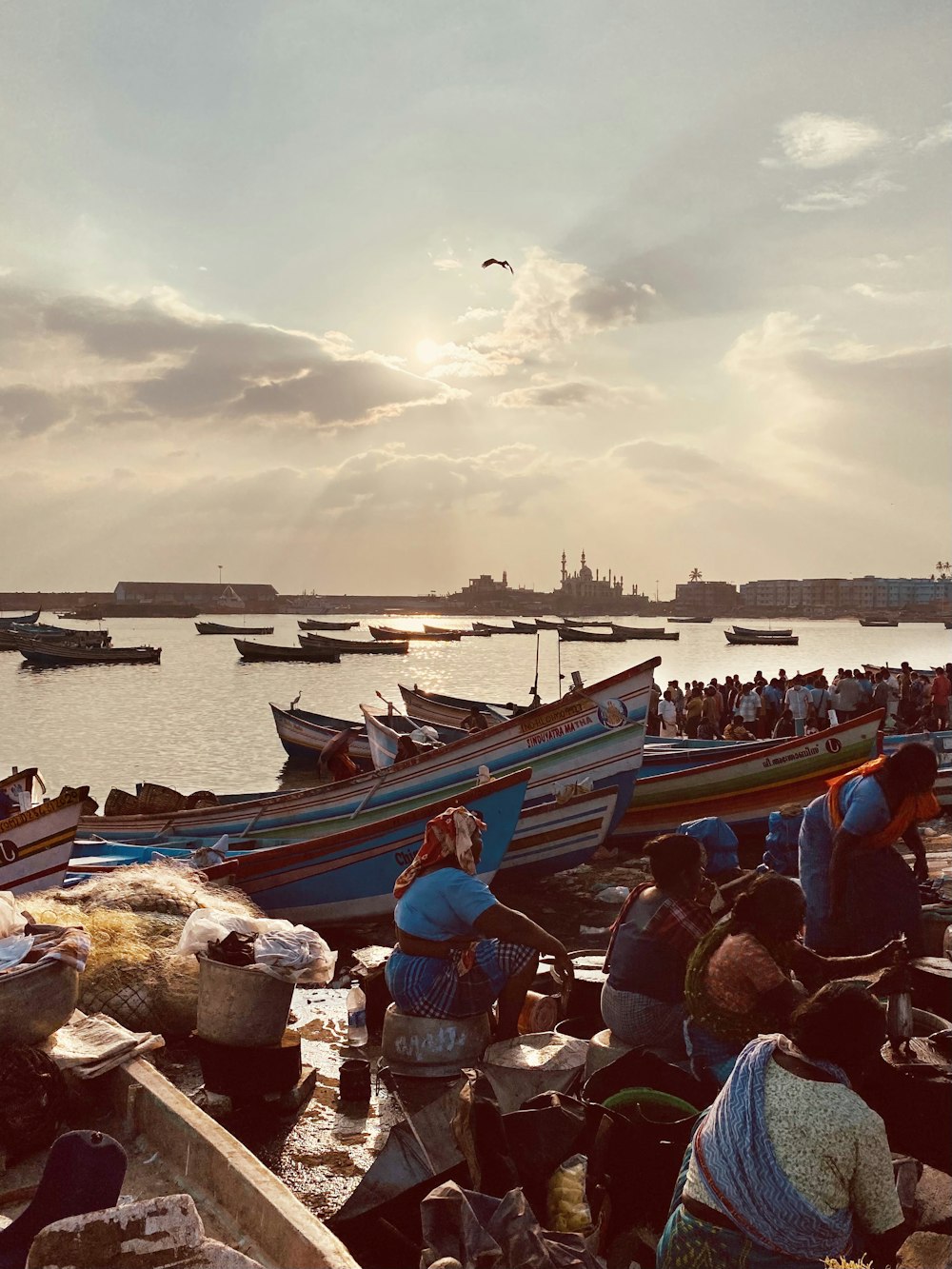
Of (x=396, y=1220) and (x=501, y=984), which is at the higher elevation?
(x=501, y=984)

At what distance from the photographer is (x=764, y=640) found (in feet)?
402

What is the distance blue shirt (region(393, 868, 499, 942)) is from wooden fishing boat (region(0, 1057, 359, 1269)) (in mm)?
1367

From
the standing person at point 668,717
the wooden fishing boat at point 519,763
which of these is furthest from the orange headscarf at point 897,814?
the standing person at point 668,717

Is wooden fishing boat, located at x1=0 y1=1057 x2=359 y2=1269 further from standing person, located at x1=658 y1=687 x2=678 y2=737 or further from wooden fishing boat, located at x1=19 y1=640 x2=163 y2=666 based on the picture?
wooden fishing boat, located at x1=19 y1=640 x2=163 y2=666

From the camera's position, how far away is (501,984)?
5.37 metres

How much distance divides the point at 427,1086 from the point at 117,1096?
5.25 ft

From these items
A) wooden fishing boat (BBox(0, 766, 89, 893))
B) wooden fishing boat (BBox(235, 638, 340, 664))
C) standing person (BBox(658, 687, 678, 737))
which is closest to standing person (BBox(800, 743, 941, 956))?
wooden fishing boat (BBox(0, 766, 89, 893))

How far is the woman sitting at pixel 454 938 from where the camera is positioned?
16.8 feet

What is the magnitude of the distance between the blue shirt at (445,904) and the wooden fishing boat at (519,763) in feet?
23.0

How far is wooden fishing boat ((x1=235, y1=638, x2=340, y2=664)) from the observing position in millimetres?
79062

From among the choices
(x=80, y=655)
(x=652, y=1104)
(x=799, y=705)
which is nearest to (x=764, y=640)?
(x=80, y=655)

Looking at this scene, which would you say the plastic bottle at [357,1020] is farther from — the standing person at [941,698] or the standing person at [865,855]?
the standing person at [941,698]

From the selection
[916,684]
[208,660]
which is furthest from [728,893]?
[208,660]

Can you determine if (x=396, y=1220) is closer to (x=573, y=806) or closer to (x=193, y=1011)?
(x=193, y=1011)
